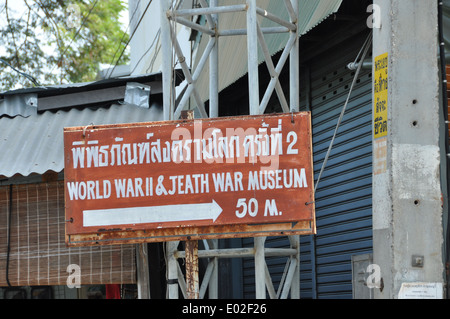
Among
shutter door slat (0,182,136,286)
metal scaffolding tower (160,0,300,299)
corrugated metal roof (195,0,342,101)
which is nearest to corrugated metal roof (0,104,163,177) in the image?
shutter door slat (0,182,136,286)

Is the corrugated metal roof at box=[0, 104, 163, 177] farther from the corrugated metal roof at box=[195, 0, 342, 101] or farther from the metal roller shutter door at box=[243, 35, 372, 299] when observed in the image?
the metal roller shutter door at box=[243, 35, 372, 299]

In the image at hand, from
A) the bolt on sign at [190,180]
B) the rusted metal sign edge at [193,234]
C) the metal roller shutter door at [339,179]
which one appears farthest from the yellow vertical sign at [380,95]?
the metal roller shutter door at [339,179]

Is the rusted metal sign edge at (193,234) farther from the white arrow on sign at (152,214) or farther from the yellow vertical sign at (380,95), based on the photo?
the yellow vertical sign at (380,95)

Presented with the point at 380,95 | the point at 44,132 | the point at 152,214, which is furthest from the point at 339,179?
the point at 44,132

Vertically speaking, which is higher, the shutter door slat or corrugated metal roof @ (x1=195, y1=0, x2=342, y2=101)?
corrugated metal roof @ (x1=195, y1=0, x2=342, y2=101)

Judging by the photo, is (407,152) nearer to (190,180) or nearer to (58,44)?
(190,180)

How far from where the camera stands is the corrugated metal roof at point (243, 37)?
7273 mm

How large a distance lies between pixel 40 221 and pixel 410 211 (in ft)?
15.5

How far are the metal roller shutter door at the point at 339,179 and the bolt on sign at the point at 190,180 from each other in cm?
202

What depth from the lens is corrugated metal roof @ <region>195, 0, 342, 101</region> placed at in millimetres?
7273

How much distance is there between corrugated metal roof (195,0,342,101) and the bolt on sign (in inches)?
64.4

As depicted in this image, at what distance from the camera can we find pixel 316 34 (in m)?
8.48

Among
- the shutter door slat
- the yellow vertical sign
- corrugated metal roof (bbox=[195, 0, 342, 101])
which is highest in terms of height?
corrugated metal roof (bbox=[195, 0, 342, 101])

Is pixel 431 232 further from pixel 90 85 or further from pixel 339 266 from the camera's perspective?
pixel 90 85
